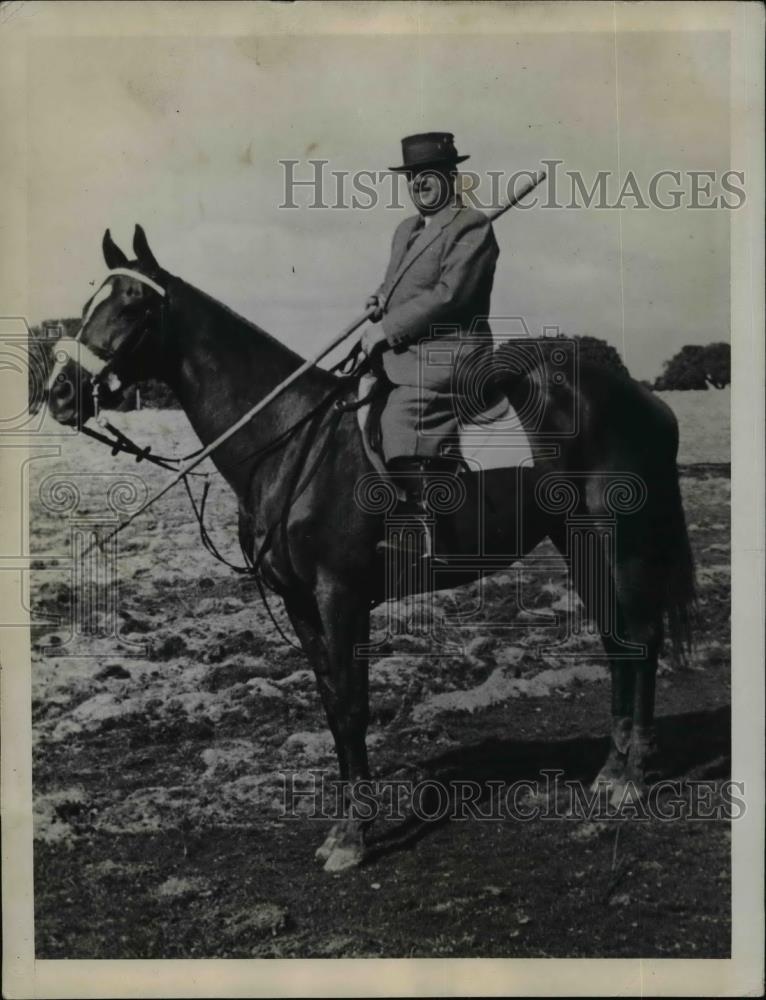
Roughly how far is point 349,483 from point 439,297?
0.90 metres

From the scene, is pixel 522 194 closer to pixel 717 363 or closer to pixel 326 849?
pixel 717 363

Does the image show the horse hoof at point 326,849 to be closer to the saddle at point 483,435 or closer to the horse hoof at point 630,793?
the horse hoof at point 630,793

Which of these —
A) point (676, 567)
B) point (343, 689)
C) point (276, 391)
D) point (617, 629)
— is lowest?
point (343, 689)

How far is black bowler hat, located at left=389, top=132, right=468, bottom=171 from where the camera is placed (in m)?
4.58

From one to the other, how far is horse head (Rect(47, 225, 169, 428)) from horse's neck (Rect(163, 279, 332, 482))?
8 centimetres

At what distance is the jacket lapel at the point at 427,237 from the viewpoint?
4520mm

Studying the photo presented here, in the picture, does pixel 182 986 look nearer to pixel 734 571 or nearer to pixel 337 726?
pixel 337 726

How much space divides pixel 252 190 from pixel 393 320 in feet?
3.34

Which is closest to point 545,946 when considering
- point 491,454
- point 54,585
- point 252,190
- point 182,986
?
point 182,986

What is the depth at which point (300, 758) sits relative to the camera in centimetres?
491

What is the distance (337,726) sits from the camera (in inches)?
185

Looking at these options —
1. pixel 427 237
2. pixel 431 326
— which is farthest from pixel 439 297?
pixel 427 237

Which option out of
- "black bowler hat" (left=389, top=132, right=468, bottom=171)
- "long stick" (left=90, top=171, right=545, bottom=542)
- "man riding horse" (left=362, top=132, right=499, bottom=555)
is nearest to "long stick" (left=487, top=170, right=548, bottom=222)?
"long stick" (left=90, top=171, right=545, bottom=542)

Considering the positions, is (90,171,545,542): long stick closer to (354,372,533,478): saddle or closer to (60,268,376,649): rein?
(60,268,376,649): rein
